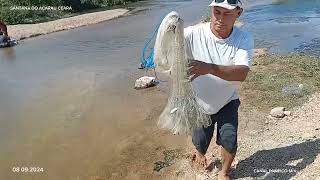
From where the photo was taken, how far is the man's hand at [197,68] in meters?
3.70

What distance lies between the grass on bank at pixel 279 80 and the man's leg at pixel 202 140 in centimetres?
275

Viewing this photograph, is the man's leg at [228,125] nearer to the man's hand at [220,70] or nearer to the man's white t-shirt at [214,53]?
the man's white t-shirt at [214,53]

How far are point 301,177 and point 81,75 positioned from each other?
28.2 ft

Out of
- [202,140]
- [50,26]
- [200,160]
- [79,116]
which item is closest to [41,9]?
[50,26]

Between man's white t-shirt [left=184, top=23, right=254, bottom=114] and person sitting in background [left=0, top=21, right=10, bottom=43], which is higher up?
man's white t-shirt [left=184, top=23, right=254, bottom=114]

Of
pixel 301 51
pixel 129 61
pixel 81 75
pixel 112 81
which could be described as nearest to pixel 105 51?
pixel 129 61

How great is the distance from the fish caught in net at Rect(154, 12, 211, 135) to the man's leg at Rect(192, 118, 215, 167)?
24 cm

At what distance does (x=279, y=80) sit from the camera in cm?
927

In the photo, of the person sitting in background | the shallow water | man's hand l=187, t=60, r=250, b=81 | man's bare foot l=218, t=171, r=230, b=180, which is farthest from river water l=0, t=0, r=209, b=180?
the shallow water

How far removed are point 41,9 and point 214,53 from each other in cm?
2831

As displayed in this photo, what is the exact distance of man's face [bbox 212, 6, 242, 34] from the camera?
12.7 feet

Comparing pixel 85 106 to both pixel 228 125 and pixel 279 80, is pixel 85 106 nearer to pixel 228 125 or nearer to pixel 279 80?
pixel 279 80

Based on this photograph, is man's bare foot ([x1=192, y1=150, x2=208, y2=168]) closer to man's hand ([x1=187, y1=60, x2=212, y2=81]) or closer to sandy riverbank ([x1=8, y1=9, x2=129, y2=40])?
man's hand ([x1=187, y1=60, x2=212, y2=81])

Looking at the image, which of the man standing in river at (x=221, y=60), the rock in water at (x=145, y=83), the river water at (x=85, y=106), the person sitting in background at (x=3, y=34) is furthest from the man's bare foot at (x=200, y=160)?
the person sitting in background at (x=3, y=34)
